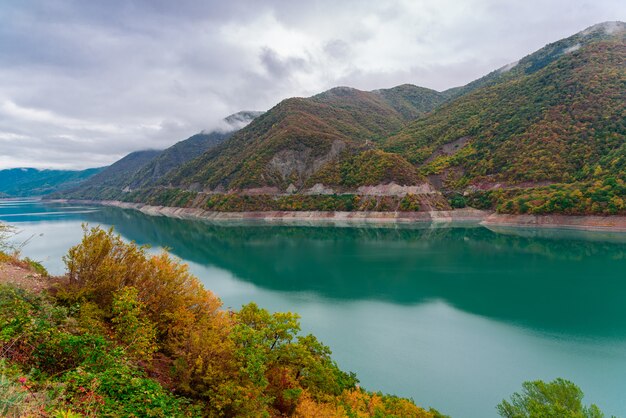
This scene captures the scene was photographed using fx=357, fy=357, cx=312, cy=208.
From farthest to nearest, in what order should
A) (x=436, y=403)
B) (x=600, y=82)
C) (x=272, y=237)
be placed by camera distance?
(x=600, y=82), (x=272, y=237), (x=436, y=403)

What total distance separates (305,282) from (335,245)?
80.0 feet

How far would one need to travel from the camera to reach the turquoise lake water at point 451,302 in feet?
62.4

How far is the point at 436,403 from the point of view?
16.6 meters

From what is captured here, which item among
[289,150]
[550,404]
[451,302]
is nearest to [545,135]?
[289,150]

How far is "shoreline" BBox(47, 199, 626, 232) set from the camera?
2584 inches

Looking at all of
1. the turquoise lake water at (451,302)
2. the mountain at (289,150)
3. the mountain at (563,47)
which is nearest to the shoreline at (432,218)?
the turquoise lake water at (451,302)

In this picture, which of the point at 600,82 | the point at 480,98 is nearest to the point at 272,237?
the point at 600,82

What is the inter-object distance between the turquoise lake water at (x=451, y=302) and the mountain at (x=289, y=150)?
48.1 m

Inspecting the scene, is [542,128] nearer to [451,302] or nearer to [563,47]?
[451,302]

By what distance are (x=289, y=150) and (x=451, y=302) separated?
4140 inches

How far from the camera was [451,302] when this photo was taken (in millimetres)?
32125

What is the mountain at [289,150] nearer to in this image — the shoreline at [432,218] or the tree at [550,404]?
the shoreline at [432,218]

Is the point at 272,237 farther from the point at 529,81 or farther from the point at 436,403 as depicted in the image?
the point at 529,81

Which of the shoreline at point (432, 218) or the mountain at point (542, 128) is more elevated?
the mountain at point (542, 128)
